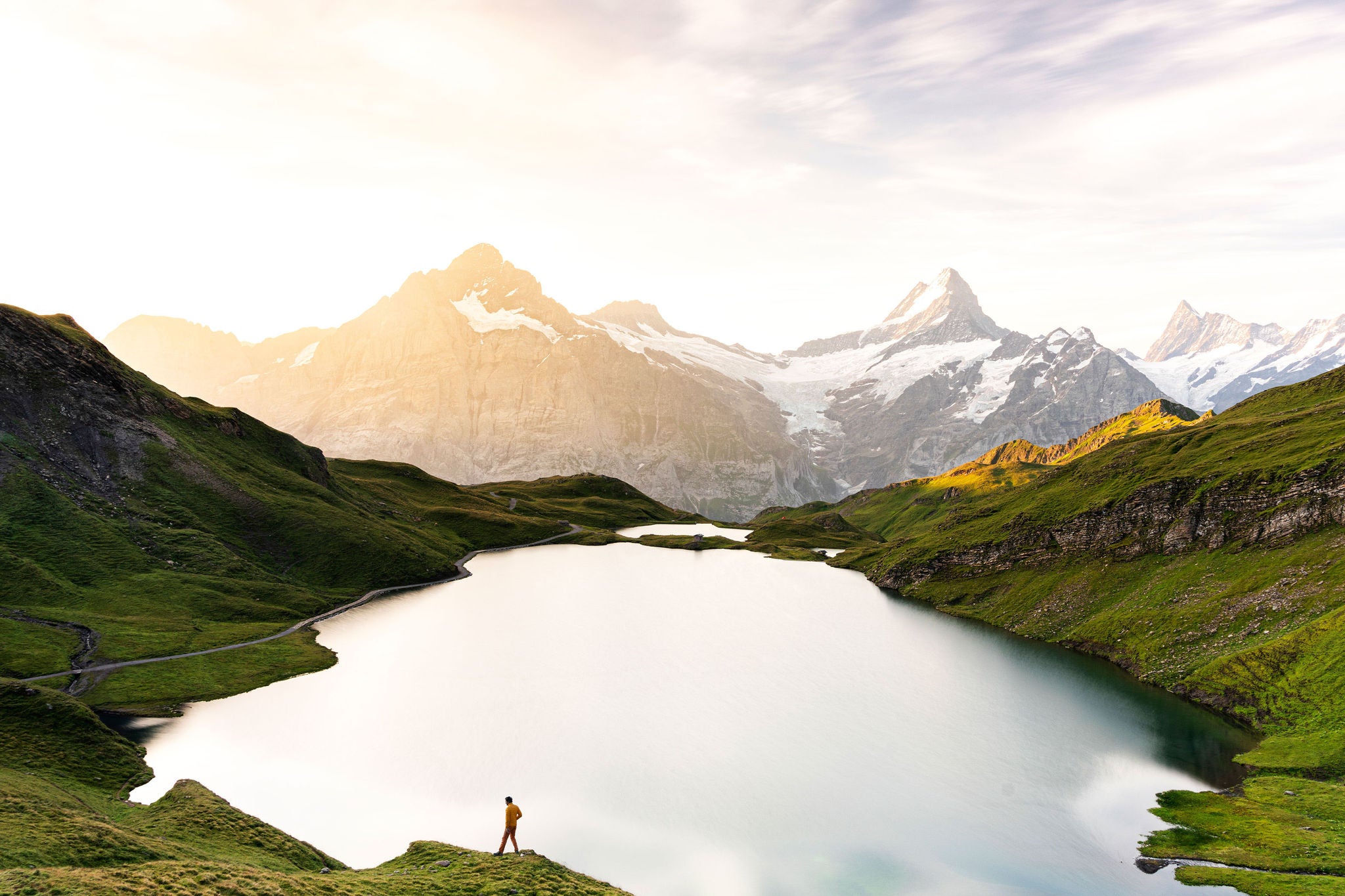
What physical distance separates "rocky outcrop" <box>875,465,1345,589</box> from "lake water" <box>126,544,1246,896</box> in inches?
980

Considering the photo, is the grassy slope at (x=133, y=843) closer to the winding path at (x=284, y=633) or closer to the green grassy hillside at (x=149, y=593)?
the green grassy hillside at (x=149, y=593)

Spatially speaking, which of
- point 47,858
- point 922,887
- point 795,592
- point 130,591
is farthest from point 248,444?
point 922,887

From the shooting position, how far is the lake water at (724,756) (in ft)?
144

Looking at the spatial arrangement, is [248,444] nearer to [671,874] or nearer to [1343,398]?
[671,874]

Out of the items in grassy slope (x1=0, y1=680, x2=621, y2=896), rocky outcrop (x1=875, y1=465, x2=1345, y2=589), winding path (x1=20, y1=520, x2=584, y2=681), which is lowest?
grassy slope (x1=0, y1=680, x2=621, y2=896)

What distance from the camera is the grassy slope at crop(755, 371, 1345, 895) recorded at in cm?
4572

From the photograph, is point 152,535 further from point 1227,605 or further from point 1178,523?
point 1178,523

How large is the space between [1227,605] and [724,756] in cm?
6482

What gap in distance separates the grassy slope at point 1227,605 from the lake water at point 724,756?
404 cm

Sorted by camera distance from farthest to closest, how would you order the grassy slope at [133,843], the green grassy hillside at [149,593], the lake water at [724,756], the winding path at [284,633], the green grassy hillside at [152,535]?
the green grassy hillside at [152,535], the winding path at [284,633], the lake water at [724,756], the green grassy hillside at [149,593], the grassy slope at [133,843]

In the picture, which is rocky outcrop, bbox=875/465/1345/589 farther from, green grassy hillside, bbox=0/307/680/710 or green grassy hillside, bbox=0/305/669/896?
green grassy hillside, bbox=0/307/680/710

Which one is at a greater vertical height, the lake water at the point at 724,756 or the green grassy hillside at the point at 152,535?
the green grassy hillside at the point at 152,535

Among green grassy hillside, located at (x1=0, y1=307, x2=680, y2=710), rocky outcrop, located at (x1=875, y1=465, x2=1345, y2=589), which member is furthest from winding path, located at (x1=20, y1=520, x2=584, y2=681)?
rocky outcrop, located at (x1=875, y1=465, x2=1345, y2=589)

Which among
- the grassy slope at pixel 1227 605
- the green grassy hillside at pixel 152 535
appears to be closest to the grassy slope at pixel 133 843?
the green grassy hillside at pixel 152 535
